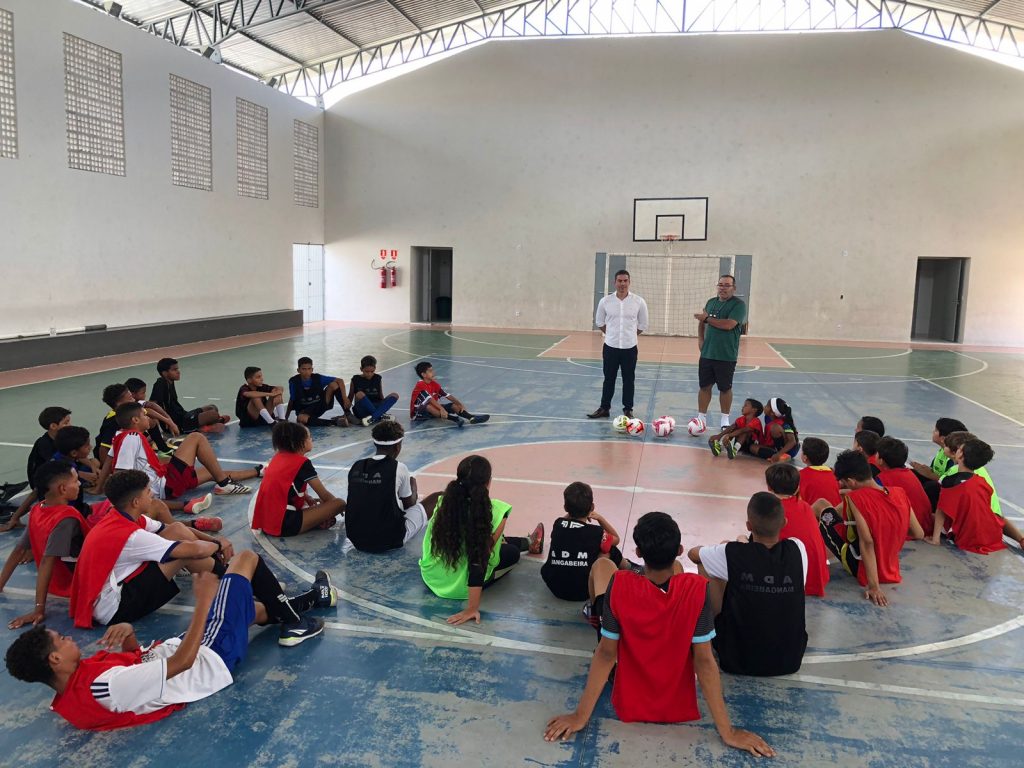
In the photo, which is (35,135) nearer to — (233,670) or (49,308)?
(49,308)

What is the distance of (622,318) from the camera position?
31.0ft

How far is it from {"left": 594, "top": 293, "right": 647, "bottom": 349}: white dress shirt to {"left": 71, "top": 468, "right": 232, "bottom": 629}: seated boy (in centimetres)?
634

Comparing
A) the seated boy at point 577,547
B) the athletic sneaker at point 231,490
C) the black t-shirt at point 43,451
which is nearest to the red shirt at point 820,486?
the seated boy at point 577,547

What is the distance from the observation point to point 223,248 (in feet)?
64.7

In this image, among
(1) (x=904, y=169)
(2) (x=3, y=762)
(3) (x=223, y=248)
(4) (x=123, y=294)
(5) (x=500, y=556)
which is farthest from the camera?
(1) (x=904, y=169)

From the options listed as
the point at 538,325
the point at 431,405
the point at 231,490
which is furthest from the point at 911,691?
the point at 538,325

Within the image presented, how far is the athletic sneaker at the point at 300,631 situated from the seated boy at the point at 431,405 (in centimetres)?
530

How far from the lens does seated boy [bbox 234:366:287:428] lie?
29.0 feet

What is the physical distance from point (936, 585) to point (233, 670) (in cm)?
410

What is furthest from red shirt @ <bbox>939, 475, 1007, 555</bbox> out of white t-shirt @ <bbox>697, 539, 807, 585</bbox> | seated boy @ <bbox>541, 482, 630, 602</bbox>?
seated boy @ <bbox>541, 482, 630, 602</bbox>

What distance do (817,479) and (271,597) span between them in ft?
11.7

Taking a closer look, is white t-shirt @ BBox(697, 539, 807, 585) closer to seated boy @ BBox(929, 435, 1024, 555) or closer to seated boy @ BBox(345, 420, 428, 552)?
seated boy @ BBox(345, 420, 428, 552)

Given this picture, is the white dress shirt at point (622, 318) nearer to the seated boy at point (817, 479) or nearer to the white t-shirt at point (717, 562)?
the seated boy at point (817, 479)

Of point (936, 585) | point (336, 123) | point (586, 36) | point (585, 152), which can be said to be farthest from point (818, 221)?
point (936, 585)
